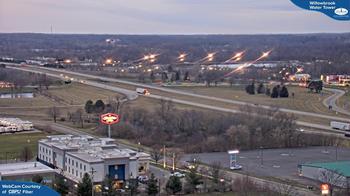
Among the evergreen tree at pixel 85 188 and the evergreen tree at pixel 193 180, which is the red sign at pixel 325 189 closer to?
the evergreen tree at pixel 193 180

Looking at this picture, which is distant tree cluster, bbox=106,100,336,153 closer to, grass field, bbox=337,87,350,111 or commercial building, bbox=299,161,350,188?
A: commercial building, bbox=299,161,350,188

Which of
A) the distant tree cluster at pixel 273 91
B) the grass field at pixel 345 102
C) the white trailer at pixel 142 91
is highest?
the distant tree cluster at pixel 273 91

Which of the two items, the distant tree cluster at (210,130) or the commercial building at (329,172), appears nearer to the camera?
the commercial building at (329,172)

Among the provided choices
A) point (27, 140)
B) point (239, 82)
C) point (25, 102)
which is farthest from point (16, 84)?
point (27, 140)

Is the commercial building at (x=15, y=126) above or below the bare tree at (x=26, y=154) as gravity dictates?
above

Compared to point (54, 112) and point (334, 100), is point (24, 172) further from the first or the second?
point (334, 100)

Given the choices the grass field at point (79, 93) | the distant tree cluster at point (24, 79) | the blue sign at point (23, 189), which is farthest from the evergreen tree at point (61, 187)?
the distant tree cluster at point (24, 79)
